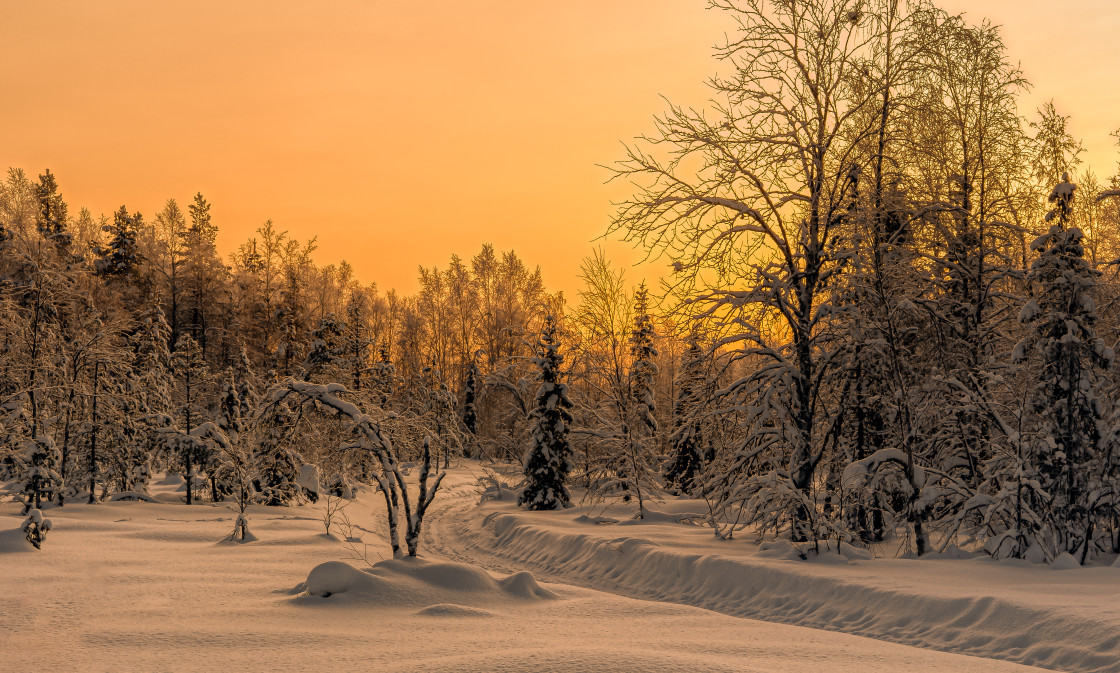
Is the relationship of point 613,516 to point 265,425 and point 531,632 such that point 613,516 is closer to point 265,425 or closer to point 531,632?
point 265,425

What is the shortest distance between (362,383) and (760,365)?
114ft

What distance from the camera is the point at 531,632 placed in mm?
9250

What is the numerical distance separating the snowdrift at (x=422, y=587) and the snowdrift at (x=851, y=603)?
356 centimetres

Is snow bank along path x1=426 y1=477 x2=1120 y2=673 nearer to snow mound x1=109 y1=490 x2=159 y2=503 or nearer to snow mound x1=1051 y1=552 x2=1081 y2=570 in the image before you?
snow mound x1=1051 y1=552 x2=1081 y2=570

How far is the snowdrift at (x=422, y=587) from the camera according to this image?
10703 mm

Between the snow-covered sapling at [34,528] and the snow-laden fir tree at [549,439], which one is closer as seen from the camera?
the snow-covered sapling at [34,528]

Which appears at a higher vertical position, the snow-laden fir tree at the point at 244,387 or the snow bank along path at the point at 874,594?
the snow-laden fir tree at the point at 244,387

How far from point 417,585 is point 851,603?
6.27 m

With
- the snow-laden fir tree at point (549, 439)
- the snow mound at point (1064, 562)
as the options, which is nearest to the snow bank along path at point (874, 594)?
the snow mound at point (1064, 562)

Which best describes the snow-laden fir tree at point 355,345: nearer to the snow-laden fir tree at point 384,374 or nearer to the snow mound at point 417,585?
the snow-laden fir tree at point 384,374

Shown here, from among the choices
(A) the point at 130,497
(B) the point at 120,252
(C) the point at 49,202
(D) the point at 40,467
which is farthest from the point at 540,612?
(C) the point at 49,202

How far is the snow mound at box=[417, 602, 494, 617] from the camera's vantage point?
10.2 m

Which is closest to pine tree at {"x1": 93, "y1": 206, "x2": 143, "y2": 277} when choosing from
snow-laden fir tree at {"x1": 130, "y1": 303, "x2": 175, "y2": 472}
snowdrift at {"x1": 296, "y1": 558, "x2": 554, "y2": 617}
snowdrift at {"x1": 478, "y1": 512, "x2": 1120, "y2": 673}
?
snow-laden fir tree at {"x1": 130, "y1": 303, "x2": 175, "y2": 472}

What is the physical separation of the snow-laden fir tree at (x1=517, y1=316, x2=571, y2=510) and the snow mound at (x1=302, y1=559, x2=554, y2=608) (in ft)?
53.8
